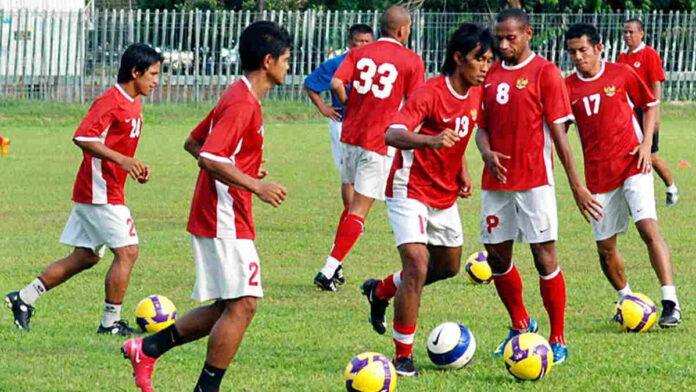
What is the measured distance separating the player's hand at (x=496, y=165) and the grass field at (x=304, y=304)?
114 cm

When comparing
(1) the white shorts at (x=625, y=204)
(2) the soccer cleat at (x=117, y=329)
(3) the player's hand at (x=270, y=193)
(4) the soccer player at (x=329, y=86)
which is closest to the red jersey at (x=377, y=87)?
(4) the soccer player at (x=329, y=86)

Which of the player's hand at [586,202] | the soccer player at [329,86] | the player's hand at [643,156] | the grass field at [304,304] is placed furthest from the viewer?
the soccer player at [329,86]

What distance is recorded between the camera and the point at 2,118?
28.7 meters

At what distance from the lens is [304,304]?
9.77 metres

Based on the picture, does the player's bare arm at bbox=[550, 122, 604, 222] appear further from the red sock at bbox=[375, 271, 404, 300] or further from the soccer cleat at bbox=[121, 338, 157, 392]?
the soccer cleat at bbox=[121, 338, 157, 392]

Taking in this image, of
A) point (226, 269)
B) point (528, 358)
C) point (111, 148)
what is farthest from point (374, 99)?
point (226, 269)

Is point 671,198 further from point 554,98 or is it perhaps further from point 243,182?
point 243,182

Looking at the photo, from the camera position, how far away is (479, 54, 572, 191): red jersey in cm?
774

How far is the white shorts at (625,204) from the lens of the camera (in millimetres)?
8961

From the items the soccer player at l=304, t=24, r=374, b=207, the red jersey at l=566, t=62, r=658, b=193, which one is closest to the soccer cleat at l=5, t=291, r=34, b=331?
the soccer player at l=304, t=24, r=374, b=207

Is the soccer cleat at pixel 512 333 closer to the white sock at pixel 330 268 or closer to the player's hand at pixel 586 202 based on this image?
the player's hand at pixel 586 202

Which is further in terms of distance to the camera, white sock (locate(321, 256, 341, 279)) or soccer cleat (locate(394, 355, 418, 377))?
white sock (locate(321, 256, 341, 279))

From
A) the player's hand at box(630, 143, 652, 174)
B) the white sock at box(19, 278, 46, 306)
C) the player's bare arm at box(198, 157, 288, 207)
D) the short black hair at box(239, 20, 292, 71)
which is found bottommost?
the white sock at box(19, 278, 46, 306)

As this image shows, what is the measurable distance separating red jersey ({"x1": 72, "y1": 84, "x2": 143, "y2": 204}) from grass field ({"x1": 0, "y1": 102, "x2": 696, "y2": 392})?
3.15 feet
